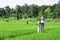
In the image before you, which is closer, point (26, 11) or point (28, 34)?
point (28, 34)

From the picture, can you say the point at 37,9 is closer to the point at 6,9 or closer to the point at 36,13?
the point at 36,13

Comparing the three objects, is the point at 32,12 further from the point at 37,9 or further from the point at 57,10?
the point at 57,10

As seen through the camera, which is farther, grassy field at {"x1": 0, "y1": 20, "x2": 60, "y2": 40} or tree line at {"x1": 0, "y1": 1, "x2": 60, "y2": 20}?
tree line at {"x1": 0, "y1": 1, "x2": 60, "y2": 20}

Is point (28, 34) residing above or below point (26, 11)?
above

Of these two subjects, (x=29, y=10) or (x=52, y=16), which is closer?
(x=52, y=16)

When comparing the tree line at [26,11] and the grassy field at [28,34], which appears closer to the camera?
the grassy field at [28,34]

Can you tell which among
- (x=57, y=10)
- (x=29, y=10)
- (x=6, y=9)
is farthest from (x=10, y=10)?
(x=57, y=10)

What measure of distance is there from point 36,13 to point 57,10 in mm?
22399

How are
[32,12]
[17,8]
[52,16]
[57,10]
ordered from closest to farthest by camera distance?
[52,16], [57,10], [17,8], [32,12]

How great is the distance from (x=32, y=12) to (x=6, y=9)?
1515 cm

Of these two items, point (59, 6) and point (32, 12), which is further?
point (32, 12)

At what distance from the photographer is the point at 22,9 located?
125500 mm

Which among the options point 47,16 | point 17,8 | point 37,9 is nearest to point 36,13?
point 37,9

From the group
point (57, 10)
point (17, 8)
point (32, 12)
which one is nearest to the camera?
point (57, 10)
